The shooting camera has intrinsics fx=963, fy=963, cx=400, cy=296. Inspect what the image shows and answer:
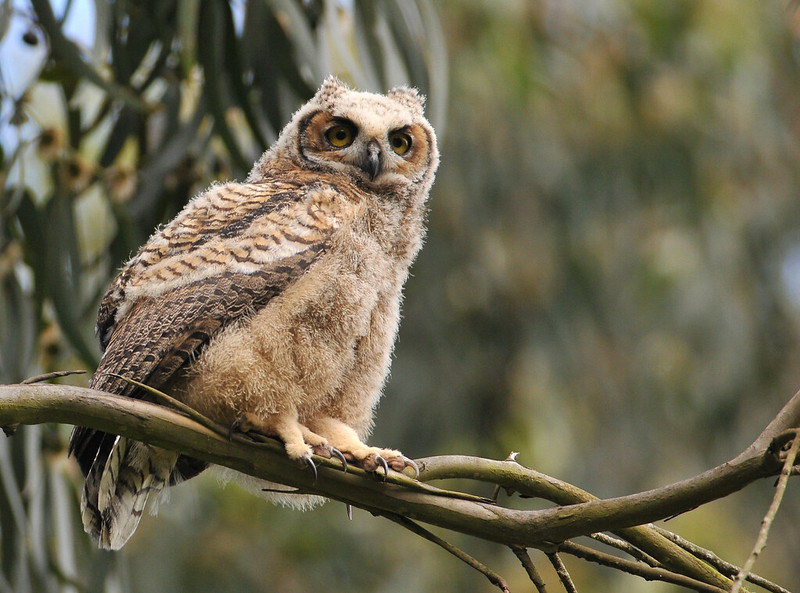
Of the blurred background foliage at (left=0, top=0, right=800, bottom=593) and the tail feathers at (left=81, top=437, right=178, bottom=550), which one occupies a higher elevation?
the blurred background foliage at (left=0, top=0, right=800, bottom=593)

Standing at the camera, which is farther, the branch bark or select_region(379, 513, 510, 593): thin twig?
select_region(379, 513, 510, 593): thin twig

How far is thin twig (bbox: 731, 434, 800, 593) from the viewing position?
110 cm

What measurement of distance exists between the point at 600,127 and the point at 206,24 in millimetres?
4085

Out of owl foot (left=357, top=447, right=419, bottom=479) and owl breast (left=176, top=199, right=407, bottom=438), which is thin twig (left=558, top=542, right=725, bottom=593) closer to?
owl foot (left=357, top=447, right=419, bottom=479)

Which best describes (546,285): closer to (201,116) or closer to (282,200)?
(201,116)

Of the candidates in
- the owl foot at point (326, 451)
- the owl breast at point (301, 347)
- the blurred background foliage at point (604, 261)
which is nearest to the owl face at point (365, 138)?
the owl breast at point (301, 347)

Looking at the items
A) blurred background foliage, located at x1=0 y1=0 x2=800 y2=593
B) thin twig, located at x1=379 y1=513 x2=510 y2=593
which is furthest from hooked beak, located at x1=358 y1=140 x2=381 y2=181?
blurred background foliage, located at x1=0 y1=0 x2=800 y2=593

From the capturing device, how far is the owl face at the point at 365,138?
242 cm

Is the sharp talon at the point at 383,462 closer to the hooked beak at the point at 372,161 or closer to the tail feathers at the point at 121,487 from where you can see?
the tail feathers at the point at 121,487

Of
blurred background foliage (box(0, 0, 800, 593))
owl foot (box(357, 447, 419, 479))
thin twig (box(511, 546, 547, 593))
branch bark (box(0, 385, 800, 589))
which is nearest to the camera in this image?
branch bark (box(0, 385, 800, 589))

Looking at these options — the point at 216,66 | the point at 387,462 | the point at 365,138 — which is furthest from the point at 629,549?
the point at 216,66

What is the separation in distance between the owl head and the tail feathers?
84 cm

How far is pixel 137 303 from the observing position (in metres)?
2.06

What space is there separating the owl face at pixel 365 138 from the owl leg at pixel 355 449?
630 mm
